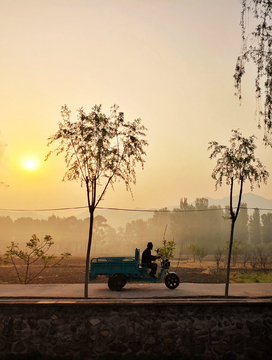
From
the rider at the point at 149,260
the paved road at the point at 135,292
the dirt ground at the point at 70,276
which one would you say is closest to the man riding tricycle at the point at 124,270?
the rider at the point at 149,260

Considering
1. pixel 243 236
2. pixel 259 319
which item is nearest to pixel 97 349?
pixel 259 319

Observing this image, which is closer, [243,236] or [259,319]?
[259,319]

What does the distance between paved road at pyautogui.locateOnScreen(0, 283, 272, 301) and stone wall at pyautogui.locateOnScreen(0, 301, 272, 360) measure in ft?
11.1

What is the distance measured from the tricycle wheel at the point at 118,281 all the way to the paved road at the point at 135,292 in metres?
0.29

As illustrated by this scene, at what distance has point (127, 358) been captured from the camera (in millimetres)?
9172

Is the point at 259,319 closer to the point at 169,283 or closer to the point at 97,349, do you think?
the point at 97,349

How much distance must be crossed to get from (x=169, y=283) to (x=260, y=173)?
6371 mm


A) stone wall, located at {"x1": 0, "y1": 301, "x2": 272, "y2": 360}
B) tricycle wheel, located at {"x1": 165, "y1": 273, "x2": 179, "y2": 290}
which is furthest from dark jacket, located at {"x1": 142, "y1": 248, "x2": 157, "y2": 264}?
stone wall, located at {"x1": 0, "y1": 301, "x2": 272, "y2": 360}

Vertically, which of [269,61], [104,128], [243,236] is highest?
[269,61]

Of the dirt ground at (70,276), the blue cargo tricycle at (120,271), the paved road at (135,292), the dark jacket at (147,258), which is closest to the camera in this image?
the paved road at (135,292)

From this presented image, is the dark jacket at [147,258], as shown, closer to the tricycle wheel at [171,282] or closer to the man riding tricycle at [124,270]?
the man riding tricycle at [124,270]

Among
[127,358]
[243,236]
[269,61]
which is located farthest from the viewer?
[243,236]

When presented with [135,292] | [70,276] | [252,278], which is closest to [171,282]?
[135,292]

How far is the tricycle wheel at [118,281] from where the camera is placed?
15.3 metres
